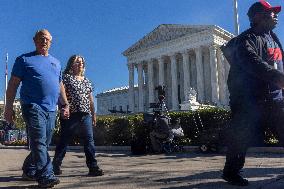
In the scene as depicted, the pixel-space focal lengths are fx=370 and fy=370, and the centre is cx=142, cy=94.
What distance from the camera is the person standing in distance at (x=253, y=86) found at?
345 cm

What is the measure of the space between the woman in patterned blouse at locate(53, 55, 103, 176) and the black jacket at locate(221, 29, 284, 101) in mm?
2254

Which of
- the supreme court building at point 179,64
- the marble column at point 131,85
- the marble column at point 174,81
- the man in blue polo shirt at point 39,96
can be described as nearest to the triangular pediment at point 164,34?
the supreme court building at point 179,64

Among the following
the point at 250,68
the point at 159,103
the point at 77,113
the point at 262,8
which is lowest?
the point at 77,113

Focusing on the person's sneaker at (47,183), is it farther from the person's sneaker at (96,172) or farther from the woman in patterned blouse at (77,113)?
the woman in patterned blouse at (77,113)

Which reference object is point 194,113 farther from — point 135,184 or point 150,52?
point 150,52

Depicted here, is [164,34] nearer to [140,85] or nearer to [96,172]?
[140,85]

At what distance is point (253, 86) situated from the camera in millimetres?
3545

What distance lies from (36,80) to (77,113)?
3.84 feet

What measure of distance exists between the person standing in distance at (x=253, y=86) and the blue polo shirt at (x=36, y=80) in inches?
78.1

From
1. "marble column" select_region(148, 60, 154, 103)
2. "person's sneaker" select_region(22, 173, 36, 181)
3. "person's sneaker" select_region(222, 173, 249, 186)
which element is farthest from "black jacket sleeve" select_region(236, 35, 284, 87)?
"marble column" select_region(148, 60, 154, 103)

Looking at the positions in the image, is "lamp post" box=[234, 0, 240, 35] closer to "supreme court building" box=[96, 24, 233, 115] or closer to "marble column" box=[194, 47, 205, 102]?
"supreme court building" box=[96, 24, 233, 115]

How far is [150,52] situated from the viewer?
65000mm

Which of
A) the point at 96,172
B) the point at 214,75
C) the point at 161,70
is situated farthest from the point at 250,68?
the point at 161,70

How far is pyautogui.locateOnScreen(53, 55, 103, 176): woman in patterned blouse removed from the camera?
5117mm
